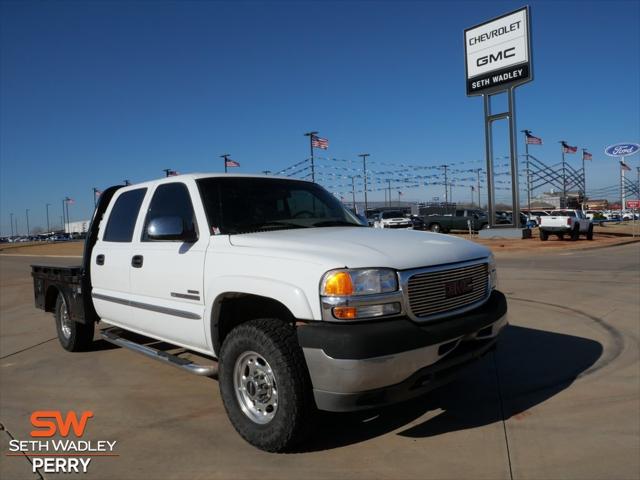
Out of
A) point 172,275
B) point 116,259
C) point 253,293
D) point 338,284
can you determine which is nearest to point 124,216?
point 116,259

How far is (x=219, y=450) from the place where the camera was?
11.5 feet

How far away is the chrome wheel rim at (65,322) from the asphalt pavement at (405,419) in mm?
255

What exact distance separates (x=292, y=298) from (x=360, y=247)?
1.90 feet

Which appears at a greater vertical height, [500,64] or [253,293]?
[500,64]

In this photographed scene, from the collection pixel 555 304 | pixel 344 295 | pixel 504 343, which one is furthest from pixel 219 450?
pixel 555 304

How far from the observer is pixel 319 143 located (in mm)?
39375

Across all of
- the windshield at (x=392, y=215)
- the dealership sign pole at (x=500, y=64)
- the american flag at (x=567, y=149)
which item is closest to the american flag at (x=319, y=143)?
the windshield at (x=392, y=215)

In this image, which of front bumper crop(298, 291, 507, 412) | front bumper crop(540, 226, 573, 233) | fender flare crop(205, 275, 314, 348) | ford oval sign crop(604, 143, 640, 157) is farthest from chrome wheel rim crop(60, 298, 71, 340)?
ford oval sign crop(604, 143, 640, 157)

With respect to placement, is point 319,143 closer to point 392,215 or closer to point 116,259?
point 392,215

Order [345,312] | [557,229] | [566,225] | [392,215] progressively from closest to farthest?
[345,312]
[566,225]
[557,229]
[392,215]

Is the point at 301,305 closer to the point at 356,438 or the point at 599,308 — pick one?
the point at 356,438

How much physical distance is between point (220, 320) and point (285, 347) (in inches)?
33.7

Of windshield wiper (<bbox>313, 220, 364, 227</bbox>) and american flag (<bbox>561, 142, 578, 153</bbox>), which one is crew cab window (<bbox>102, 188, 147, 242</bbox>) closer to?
windshield wiper (<bbox>313, 220, 364, 227</bbox>)

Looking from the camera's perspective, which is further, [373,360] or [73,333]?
[73,333]
